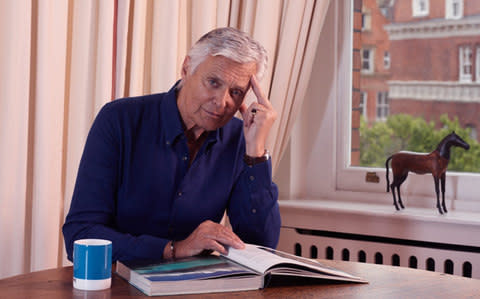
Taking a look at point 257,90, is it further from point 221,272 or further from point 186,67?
point 221,272

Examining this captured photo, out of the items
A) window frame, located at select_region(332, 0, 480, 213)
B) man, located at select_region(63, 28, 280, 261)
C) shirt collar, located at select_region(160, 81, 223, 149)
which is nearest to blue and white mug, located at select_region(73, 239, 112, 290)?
man, located at select_region(63, 28, 280, 261)

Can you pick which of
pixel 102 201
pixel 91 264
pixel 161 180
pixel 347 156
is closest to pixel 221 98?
pixel 161 180

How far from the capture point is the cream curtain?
1.80 meters

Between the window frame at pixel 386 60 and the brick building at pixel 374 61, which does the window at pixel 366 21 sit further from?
the window frame at pixel 386 60

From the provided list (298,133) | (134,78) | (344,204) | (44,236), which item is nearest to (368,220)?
(344,204)

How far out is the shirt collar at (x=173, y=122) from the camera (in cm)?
176

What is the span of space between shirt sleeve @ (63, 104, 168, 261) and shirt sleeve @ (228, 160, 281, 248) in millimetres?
351

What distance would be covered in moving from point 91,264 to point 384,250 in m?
1.44

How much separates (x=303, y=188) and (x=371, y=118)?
44 cm

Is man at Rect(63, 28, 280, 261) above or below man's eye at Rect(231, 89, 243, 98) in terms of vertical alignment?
below

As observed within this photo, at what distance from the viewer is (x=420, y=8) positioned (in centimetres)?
263

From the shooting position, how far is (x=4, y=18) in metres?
1.78

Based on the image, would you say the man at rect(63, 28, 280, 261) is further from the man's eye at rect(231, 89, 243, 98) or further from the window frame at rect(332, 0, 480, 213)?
the window frame at rect(332, 0, 480, 213)

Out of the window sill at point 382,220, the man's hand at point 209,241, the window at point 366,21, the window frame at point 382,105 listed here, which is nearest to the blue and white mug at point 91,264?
the man's hand at point 209,241
